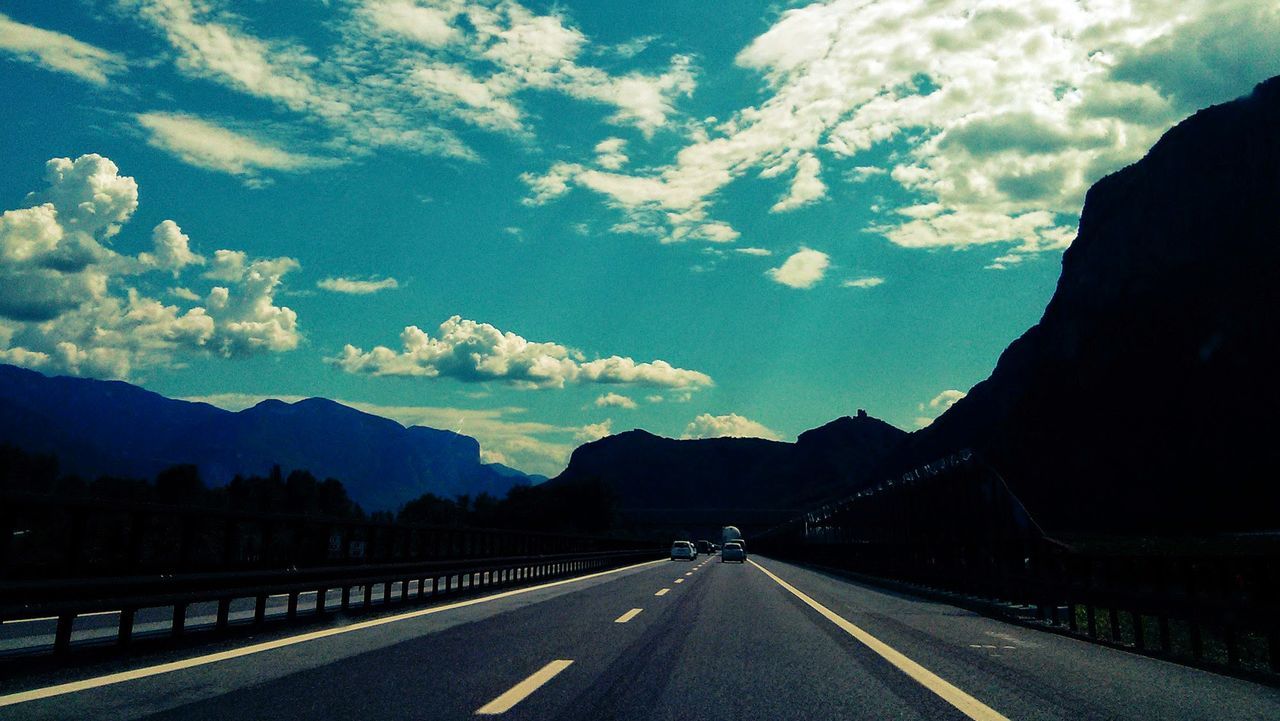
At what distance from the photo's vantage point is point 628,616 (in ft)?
44.1

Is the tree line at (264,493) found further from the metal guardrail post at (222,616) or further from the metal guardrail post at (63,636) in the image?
the metal guardrail post at (63,636)

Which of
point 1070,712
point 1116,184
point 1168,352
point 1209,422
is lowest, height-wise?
point 1070,712

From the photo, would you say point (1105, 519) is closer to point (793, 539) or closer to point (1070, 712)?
point (793, 539)

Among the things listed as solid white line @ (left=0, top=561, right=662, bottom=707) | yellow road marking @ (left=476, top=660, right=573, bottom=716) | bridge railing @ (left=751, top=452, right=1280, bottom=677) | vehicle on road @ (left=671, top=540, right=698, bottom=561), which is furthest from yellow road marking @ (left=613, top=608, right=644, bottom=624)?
vehicle on road @ (left=671, top=540, right=698, bottom=561)

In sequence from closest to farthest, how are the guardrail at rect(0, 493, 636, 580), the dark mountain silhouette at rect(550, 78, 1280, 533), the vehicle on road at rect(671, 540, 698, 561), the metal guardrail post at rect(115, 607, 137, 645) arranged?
the guardrail at rect(0, 493, 636, 580)
the metal guardrail post at rect(115, 607, 137, 645)
the vehicle on road at rect(671, 540, 698, 561)
the dark mountain silhouette at rect(550, 78, 1280, 533)

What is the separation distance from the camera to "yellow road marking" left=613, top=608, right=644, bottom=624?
12595 millimetres

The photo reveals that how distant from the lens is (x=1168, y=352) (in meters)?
129

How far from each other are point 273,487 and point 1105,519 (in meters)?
151

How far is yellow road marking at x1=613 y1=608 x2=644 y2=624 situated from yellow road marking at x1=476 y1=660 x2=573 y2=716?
428 centimetres

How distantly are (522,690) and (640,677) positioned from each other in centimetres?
113

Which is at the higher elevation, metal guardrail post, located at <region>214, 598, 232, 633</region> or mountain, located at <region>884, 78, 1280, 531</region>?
mountain, located at <region>884, 78, 1280, 531</region>

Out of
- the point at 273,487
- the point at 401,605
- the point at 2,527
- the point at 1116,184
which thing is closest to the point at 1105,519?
the point at 1116,184

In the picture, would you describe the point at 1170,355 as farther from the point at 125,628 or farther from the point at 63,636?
the point at 63,636

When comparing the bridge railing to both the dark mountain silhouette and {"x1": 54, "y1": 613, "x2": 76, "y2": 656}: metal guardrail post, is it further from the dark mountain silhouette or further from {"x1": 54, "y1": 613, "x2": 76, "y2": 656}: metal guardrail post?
the dark mountain silhouette
